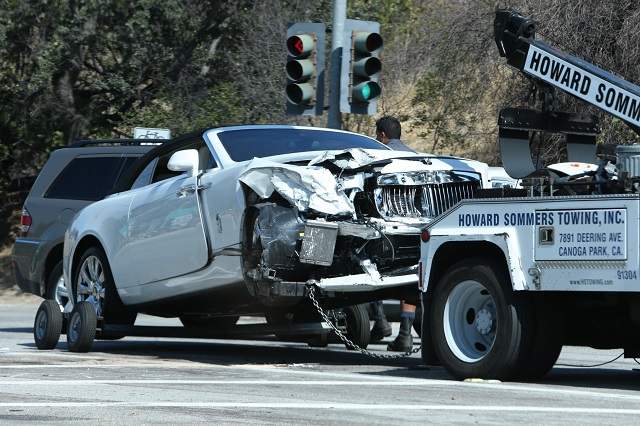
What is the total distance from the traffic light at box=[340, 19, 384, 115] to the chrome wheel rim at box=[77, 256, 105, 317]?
4.85 m

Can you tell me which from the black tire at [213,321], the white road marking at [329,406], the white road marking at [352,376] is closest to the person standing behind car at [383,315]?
the black tire at [213,321]

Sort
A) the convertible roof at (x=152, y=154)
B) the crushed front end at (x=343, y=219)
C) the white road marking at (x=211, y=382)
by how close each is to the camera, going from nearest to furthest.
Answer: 1. the white road marking at (x=211, y=382)
2. the crushed front end at (x=343, y=219)
3. the convertible roof at (x=152, y=154)

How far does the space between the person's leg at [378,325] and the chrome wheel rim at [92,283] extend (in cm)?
281

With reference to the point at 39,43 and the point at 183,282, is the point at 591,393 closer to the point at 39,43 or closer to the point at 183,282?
the point at 183,282

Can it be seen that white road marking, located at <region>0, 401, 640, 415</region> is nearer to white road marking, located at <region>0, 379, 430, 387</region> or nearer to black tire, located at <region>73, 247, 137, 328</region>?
white road marking, located at <region>0, 379, 430, 387</region>

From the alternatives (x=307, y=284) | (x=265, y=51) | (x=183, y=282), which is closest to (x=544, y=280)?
(x=307, y=284)

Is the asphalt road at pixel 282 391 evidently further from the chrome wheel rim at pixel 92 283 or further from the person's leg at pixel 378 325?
the person's leg at pixel 378 325

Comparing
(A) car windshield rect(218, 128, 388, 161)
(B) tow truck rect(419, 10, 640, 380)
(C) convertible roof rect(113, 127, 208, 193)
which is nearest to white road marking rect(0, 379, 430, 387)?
(B) tow truck rect(419, 10, 640, 380)

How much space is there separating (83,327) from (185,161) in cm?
197

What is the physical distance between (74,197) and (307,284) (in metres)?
6.28

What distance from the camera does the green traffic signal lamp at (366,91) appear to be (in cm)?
1658

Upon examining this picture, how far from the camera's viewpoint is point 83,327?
39.7 ft

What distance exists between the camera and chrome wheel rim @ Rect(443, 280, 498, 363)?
31.0ft

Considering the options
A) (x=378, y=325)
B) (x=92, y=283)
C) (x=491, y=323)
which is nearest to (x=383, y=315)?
(x=378, y=325)
